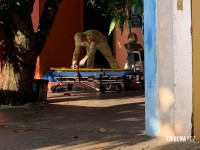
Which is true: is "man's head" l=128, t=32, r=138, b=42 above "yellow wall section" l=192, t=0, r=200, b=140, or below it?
above

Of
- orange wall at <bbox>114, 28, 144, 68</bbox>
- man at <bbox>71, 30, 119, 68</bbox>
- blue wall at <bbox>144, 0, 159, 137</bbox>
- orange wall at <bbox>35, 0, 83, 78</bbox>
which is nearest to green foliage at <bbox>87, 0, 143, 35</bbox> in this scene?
blue wall at <bbox>144, 0, 159, 137</bbox>

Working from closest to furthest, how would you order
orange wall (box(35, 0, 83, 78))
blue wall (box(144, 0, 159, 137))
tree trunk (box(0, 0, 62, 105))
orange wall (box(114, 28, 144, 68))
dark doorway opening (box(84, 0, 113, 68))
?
blue wall (box(144, 0, 159, 137)) → tree trunk (box(0, 0, 62, 105)) → orange wall (box(35, 0, 83, 78)) → orange wall (box(114, 28, 144, 68)) → dark doorway opening (box(84, 0, 113, 68))

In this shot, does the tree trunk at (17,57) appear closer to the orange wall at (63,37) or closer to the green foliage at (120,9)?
the green foliage at (120,9)

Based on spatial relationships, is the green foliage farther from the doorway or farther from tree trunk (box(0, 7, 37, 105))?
tree trunk (box(0, 7, 37, 105))

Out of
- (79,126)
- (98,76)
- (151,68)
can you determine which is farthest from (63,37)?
(151,68)

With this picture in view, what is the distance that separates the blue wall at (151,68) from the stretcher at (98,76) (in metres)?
6.97

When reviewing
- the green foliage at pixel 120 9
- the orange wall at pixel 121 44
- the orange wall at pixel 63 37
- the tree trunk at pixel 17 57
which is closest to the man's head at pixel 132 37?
the orange wall at pixel 121 44

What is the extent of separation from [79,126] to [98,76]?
5.94 meters

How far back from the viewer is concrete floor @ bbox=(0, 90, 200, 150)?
282 inches

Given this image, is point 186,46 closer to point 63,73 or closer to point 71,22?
point 63,73

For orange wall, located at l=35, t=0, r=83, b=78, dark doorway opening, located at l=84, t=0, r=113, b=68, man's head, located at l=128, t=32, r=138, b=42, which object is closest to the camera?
man's head, located at l=128, t=32, r=138, b=42

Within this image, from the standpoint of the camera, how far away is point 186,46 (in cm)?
718

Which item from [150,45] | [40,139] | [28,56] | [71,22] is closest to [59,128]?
[40,139]

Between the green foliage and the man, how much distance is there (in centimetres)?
357
